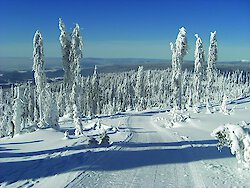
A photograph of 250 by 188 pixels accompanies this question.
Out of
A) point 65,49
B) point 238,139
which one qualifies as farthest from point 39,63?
point 238,139

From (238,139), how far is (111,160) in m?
5.15

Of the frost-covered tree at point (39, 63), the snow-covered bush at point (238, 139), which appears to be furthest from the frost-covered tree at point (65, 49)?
the snow-covered bush at point (238, 139)

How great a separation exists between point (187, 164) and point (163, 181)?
325 cm

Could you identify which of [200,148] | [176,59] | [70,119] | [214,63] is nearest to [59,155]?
[200,148]

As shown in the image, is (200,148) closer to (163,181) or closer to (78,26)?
(163,181)

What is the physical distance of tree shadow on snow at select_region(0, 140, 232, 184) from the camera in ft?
41.0

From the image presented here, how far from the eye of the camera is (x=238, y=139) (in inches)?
494

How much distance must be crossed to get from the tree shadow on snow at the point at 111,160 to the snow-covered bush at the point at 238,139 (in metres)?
2.51

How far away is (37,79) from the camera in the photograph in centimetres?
4391

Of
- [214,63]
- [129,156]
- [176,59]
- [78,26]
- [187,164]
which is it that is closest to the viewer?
[187,164]

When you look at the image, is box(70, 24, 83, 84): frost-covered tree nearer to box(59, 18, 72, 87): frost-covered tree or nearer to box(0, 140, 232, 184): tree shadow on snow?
box(59, 18, 72, 87): frost-covered tree

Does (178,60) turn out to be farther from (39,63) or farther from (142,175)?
(142,175)

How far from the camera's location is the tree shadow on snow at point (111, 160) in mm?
12500

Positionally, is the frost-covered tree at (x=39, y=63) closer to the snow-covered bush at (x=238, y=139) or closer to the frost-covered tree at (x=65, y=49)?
the frost-covered tree at (x=65, y=49)
